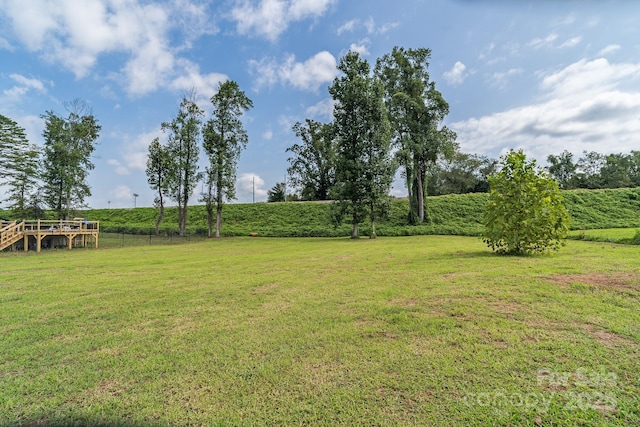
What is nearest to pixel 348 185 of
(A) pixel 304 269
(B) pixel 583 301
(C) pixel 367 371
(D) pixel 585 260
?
(A) pixel 304 269

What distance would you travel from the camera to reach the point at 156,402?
2516 millimetres

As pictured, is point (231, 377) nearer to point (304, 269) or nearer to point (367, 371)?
point (367, 371)

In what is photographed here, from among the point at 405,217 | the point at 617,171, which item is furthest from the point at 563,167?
the point at 405,217

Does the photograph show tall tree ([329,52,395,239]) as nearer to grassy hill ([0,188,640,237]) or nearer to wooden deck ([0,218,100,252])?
grassy hill ([0,188,640,237])

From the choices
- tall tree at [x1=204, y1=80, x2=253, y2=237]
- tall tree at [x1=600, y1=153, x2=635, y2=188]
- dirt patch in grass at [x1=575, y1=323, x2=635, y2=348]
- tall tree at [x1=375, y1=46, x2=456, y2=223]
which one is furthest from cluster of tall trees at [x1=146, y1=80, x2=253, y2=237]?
tall tree at [x1=600, y1=153, x2=635, y2=188]

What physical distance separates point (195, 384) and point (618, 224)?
29182 millimetres

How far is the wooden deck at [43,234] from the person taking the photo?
17016 millimetres

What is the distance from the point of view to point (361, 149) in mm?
22281

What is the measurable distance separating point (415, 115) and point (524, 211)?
1938 centimetres

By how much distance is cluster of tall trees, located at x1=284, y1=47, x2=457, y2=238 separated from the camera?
862 inches

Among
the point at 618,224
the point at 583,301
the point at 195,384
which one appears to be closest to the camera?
the point at 195,384

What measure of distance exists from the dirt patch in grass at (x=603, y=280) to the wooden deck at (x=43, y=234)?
77.1 feet

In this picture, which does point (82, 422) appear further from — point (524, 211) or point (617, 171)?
point (617, 171)

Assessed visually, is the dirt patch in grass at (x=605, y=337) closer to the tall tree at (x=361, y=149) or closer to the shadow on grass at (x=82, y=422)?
the shadow on grass at (x=82, y=422)
